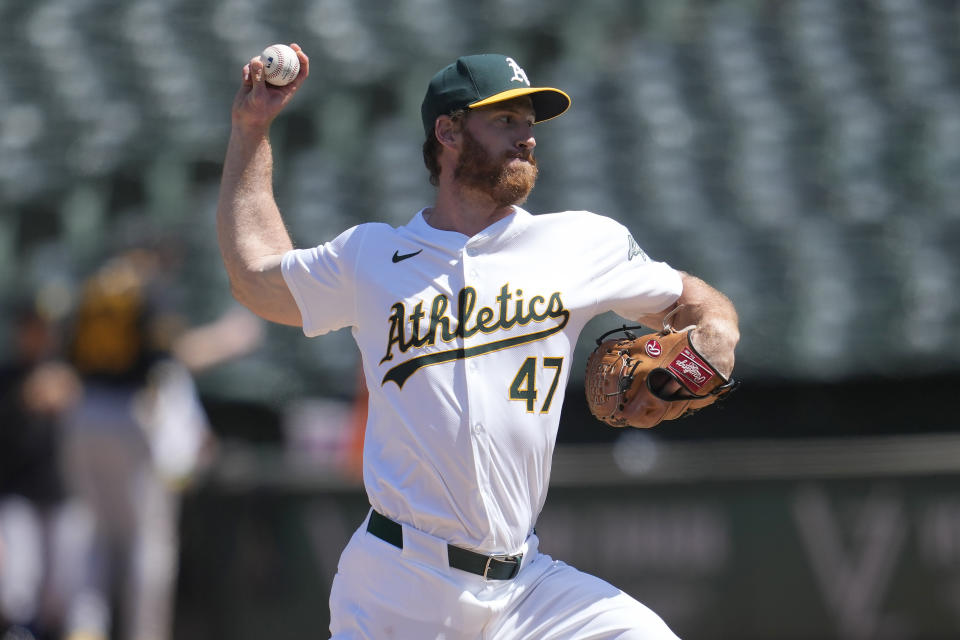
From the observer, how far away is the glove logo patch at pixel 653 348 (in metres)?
3.00

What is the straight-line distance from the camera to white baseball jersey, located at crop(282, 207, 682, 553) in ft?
9.46

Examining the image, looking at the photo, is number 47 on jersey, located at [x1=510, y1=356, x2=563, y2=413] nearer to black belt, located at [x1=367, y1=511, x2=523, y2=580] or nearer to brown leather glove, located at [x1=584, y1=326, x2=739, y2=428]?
brown leather glove, located at [x1=584, y1=326, x2=739, y2=428]

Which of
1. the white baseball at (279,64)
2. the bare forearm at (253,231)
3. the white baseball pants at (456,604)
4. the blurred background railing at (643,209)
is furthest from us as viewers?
the blurred background railing at (643,209)

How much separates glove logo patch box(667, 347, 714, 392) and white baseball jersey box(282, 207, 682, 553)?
0.22 m

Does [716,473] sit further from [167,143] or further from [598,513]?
[167,143]

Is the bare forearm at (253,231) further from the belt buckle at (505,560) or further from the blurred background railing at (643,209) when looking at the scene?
the blurred background railing at (643,209)

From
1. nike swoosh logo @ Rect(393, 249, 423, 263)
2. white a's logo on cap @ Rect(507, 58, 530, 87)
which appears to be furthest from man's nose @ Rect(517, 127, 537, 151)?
nike swoosh logo @ Rect(393, 249, 423, 263)

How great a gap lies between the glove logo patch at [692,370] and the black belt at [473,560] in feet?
1.80

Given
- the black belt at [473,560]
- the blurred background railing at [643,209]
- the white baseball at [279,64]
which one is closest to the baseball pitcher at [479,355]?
the black belt at [473,560]

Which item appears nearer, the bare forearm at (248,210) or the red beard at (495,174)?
the red beard at (495,174)

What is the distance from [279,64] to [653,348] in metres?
1.21

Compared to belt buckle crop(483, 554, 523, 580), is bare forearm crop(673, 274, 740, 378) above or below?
above

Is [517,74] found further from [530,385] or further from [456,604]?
[456,604]

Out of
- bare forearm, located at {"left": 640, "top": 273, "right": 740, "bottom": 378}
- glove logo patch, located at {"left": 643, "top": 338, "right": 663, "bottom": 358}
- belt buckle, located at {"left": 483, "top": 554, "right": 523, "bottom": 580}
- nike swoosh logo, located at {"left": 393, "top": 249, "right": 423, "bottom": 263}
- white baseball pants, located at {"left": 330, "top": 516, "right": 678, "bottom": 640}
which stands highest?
nike swoosh logo, located at {"left": 393, "top": 249, "right": 423, "bottom": 263}
